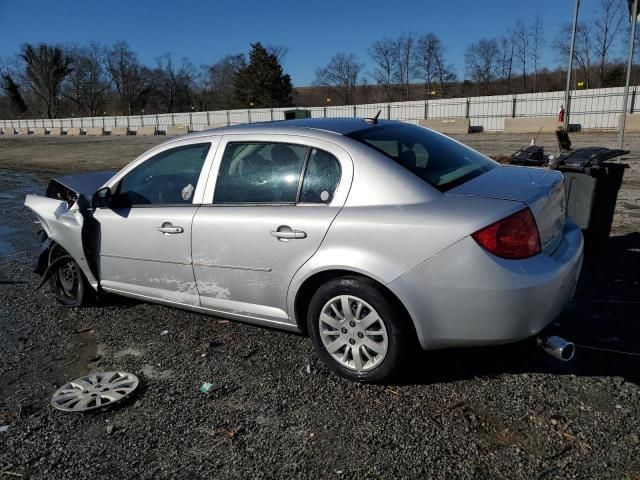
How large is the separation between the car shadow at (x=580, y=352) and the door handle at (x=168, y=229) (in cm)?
189

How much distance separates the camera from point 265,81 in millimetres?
68750

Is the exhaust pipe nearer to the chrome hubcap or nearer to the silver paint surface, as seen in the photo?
the silver paint surface

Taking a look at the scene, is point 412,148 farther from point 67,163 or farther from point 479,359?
point 67,163

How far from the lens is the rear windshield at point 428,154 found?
10.8ft

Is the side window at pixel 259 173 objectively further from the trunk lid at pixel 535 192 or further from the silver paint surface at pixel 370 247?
the trunk lid at pixel 535 192

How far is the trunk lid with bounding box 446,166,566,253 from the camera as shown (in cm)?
300

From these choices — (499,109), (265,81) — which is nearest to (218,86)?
(265,81)

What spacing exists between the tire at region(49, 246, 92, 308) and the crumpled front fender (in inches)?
6.8

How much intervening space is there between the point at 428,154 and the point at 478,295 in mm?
1185

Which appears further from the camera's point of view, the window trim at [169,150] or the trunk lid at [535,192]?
the window trim at [169,150]

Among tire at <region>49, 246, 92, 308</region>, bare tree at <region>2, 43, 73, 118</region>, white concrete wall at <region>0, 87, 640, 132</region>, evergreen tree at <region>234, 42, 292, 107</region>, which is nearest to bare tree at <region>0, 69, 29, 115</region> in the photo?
bare tree at <region>2, 43, 73, 118</region>

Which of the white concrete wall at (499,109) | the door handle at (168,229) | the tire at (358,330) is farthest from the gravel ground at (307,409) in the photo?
the white concrete wall at (499,109)

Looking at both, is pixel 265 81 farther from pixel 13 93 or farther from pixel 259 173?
pixel 259 173

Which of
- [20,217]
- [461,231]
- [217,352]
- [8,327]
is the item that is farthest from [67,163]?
[461,231]
